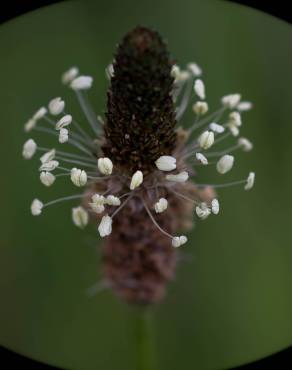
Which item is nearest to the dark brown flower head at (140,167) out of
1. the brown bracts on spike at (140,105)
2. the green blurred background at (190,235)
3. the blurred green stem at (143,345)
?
the brown bracts on spike at (140,105)

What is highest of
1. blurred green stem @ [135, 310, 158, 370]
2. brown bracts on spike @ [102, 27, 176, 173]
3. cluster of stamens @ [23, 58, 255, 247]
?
brown bracts on spike @ [102, 27, 176, 173]

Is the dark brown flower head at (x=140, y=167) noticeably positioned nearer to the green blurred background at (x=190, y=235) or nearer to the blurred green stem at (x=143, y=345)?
the blurred green stem at (x=143, y=345)

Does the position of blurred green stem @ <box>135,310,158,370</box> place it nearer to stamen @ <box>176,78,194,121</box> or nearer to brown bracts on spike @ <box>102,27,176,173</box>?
brown bracts on spike @ <box>102,27,176,173</box>

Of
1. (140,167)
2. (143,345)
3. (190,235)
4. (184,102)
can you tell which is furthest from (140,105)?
(190,235)

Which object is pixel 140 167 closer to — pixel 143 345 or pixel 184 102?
pixel 184 102

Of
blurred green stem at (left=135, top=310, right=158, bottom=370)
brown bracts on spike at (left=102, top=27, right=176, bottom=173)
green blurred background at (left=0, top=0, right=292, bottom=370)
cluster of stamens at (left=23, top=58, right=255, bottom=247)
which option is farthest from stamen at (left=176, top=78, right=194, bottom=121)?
blurred green stem at (left=135, top=310, right=158, bottom=370)

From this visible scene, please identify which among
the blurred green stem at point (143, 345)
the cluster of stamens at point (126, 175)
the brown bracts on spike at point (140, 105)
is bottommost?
the blurred green stem at point (143, 345)

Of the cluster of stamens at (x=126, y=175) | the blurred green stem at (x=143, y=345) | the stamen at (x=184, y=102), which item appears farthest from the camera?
the blurred green stem at (x=143, y=345)
